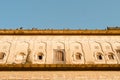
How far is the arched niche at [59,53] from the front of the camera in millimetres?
13823

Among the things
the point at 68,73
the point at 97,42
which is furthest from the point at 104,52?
the point at 68,73

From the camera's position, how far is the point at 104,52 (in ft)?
47.3

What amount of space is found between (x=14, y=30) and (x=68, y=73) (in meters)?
4.58

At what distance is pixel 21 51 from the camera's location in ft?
47.3

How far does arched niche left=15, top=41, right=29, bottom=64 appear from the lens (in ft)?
45.5

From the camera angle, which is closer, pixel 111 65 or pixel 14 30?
pixel 111 65

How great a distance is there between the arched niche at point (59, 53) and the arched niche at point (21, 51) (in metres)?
1.54

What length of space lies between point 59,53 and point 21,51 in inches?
82.8

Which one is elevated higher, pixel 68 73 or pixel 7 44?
pixel 7 44

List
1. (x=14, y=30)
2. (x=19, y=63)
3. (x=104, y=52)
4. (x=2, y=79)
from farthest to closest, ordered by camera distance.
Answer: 1. (x=14, y=30)
2. (x=104, y=52)
3. (x=19, y=63)
4. (x=2, y=79)

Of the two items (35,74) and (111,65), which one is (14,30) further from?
(111,65)

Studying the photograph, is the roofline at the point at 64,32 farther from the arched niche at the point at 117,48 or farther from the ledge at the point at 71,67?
the ledge at the point at 71,67

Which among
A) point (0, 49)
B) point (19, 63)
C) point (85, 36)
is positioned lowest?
point (19, 63)

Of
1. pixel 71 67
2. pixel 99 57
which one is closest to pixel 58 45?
pixel 71 67
